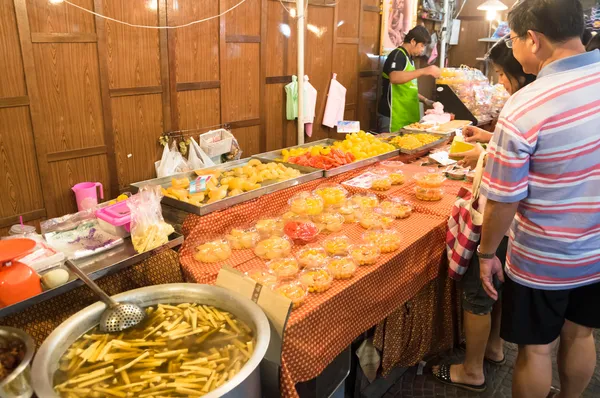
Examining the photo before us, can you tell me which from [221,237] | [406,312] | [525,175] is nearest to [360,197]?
[406,312]

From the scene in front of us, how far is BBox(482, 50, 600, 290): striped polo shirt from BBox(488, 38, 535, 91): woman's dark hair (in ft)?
1.90

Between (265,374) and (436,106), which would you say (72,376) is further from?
(436,106)

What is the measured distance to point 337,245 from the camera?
2.26 meters

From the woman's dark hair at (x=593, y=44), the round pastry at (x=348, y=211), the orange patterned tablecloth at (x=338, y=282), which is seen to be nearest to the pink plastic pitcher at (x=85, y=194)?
the orange patterned tablecloth at (x=338, y=282)

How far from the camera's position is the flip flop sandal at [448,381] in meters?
2.70

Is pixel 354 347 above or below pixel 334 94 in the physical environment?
below

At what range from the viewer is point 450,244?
248 cm

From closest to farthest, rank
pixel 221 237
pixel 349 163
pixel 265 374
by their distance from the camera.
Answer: pixel 265 374, pixel 221 237, pixel 349 163

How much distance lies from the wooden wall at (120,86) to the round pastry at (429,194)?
8.16 ft

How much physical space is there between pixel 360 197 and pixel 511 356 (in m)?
1.46

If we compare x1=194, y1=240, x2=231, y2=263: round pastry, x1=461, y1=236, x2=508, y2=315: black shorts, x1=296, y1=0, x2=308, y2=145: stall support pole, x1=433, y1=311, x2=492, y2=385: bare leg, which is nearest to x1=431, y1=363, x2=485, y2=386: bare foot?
x1=433, y1=311, x2=492, y2=385: bare leg

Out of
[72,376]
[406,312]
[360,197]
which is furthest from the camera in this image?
[360,197]

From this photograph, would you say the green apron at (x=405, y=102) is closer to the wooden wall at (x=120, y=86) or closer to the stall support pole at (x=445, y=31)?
the wooden wall at (x=120, y=86)

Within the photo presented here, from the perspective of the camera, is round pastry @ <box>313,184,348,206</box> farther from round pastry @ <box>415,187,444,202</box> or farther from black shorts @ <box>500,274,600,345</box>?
black shorts @ <box>500,274,600,345</box>
